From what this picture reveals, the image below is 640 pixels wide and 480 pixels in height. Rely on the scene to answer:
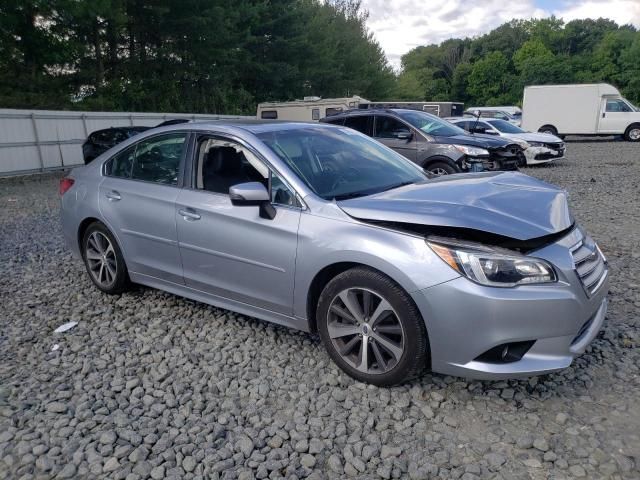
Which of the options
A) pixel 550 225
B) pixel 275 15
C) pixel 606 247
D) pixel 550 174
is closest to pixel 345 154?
pixel 550 225

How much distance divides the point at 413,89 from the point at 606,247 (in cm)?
6819

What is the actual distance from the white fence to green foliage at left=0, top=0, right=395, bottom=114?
2807mm

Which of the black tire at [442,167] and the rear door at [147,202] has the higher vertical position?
the rear door at [147,202]

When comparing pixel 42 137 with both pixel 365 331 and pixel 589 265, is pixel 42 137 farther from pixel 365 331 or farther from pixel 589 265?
pixel 589 265

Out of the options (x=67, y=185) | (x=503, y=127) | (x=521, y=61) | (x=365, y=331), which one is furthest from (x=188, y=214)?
(x=521, y=61)

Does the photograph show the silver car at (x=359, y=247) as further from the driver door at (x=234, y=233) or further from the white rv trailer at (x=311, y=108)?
the white rv trailer at (x=311, y=108)

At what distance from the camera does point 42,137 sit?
16.6 meters

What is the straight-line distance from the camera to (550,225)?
9.74 feet

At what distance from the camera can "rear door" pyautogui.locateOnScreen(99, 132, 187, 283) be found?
13.4ft

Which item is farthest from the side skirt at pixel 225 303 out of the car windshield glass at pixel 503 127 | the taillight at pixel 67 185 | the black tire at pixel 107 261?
the car windshield glass at pixel 503 127

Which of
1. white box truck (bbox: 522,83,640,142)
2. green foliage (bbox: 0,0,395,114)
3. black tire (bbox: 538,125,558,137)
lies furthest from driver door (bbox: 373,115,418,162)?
black tire (bbox: 538,125,558,137)

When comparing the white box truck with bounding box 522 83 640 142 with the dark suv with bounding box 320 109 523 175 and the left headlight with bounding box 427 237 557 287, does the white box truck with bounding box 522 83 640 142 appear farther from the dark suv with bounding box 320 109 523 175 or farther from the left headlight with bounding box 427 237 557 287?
the left headlight with bounding box 427 237 557 287

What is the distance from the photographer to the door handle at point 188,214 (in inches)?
151

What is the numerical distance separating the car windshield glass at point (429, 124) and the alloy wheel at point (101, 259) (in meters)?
7.37
